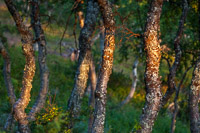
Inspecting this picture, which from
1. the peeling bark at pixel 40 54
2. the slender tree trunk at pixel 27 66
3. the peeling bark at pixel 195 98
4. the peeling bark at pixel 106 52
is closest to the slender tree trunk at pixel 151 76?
the peeling bark at pixel 106 52

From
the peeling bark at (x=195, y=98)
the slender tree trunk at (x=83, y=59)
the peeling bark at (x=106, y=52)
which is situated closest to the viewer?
the peeling bark at (x=106, y=52)

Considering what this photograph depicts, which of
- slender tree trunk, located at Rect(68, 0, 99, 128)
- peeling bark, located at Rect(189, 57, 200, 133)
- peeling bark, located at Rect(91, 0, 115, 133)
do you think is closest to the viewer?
peeling bark, located at Rect(91, 0, 115, 133)

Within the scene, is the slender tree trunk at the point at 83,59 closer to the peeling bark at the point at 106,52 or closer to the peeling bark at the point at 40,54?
the peeling bark at the point at 40,54

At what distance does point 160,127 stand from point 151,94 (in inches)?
326

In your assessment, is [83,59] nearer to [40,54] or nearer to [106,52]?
[40,54]

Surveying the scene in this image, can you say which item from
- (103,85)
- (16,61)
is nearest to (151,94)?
(103,85)

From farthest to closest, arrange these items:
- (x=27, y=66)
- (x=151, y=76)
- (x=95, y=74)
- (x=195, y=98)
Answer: (x=95, y=74), (x=195, y=98), (x=27, y=66), (x=151, y=76)

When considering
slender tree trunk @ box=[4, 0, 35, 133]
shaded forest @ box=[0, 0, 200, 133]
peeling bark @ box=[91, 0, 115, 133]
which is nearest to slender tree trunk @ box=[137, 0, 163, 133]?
shaded forest @ box=[0, 0, 200, 133]

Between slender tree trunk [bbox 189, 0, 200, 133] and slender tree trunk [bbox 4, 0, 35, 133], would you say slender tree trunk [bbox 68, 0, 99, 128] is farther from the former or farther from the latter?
slender tree trunk [bbox 189, 0, 200, 133]

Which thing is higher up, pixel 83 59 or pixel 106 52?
pixel 83 59

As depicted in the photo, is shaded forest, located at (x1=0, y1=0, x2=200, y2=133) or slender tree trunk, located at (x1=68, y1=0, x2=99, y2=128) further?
slender tree trunk, located at (x1=68, y1=0, x2=99, y2=128)

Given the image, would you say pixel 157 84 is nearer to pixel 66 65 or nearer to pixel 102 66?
pixel 102 66

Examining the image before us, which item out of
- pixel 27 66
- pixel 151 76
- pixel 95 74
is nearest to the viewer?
pixel 151 76

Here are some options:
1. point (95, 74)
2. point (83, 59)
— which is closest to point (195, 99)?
point (83, 59)
